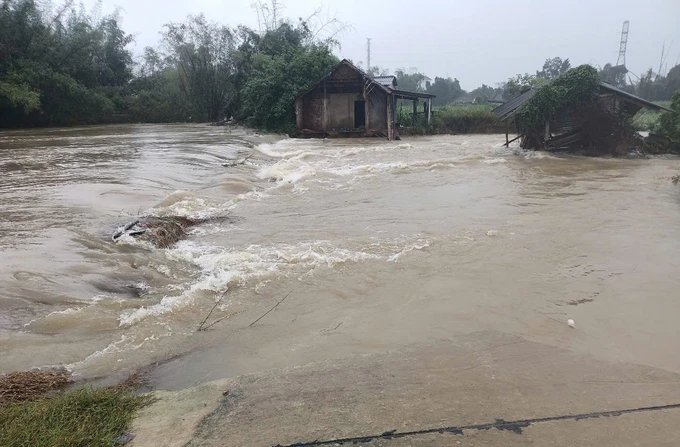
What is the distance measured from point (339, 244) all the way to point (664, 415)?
4.47 metres

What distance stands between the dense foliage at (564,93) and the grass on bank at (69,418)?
54.9 feet

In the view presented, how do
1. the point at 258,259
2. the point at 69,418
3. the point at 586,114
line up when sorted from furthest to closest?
the point at 586,114
the point at 258,259
the point at 69,418

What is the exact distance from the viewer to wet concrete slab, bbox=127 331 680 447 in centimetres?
264

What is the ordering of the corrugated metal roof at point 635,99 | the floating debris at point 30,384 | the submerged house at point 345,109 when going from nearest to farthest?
1. the floating debris at point 30,384
2. the corrugated metal roof at point 635,99
3. the submerged house at point 345,109

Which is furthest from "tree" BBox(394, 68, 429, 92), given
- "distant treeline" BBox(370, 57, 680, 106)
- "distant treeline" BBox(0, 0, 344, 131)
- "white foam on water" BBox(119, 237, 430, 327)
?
"white foam on water" BBox(119, 237, 430, 327)

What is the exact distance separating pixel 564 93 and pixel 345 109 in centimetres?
1141

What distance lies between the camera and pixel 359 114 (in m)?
25.8

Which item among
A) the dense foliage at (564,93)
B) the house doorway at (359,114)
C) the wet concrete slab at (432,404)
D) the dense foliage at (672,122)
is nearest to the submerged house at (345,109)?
the house doorway at (359,114)

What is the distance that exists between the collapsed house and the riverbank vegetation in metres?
3.27

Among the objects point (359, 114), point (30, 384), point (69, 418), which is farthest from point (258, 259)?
point (359, 114)

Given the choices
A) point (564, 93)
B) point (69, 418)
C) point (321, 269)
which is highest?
point (564, 93)

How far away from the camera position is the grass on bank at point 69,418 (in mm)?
2484

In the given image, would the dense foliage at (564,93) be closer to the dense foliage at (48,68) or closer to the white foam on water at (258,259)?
the white foam on water at (258,259)

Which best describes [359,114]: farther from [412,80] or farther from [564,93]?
[412,80]
